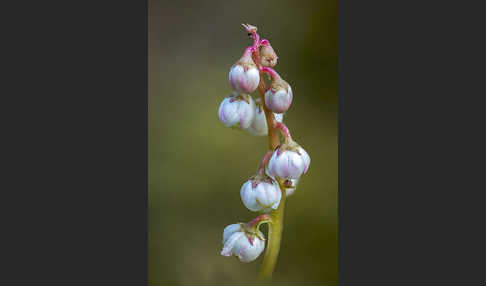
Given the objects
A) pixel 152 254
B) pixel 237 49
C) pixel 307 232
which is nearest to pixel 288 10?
pixel 237 49

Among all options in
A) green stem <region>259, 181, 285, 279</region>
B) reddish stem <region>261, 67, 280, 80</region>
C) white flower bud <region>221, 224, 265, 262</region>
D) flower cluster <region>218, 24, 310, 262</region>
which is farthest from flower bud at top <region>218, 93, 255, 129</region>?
white flower bud <region>221, 224, 265, 262</region>

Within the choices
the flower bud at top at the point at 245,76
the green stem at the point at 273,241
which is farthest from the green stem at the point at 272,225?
the flower bud at top at the point at 245,76

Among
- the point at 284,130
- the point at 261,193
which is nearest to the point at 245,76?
the point at 284,130

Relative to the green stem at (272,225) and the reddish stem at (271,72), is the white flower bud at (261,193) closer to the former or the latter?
the green stem at (272,225)

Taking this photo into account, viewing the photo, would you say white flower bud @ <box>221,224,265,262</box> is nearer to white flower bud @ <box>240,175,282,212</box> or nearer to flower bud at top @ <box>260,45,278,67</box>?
white flower bud @ <box>240,175,282,212</box>

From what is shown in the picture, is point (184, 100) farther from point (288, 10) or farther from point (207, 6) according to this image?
point (288, 10)

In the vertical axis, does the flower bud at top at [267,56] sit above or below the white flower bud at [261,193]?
above
